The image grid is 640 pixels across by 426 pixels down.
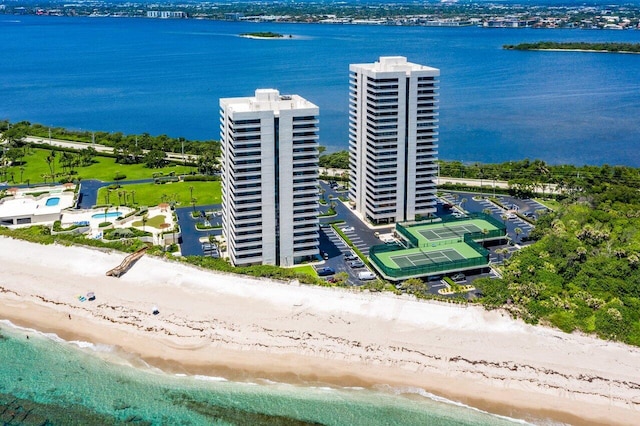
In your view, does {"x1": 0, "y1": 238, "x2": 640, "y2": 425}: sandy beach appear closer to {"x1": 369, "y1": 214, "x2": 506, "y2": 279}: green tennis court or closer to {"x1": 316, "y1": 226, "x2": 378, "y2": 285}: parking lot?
{"x1": 369, "y1": 214, "x2": 506, "y2": 279}: green tennis court

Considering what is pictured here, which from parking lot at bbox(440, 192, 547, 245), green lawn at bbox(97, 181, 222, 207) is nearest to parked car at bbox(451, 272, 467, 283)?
parking lot at bbox(440, 192, 547, 245)

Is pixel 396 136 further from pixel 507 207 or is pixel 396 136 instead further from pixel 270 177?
pixel 270 177

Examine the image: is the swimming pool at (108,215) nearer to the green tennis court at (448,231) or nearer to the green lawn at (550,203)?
the green tennis court at (448,231)

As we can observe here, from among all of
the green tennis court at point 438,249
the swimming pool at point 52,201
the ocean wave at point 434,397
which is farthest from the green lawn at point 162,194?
the ocean wave at point 434,397

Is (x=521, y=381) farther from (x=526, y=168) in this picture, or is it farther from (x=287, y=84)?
(x=287, y=84)

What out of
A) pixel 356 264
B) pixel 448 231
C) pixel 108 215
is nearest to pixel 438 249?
pixel 448 231
